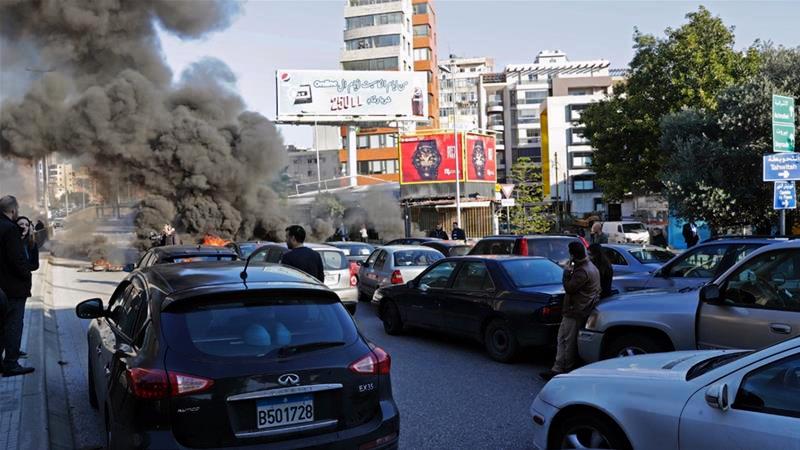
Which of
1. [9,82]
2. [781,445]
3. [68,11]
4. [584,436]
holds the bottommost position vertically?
[584,436]

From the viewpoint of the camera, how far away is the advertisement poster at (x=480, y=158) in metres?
45.0

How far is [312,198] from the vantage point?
153 ft

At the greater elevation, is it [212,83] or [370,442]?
[212,83]

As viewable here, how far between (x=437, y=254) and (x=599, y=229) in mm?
3434

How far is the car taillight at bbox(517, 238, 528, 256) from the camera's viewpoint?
1217 cm

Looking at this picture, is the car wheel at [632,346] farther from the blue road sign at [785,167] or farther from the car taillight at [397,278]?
the car taillight at [397,278]

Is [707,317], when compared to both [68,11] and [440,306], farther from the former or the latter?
[68,11]

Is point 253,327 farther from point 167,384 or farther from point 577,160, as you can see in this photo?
point 577,160

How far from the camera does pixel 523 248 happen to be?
12.2m

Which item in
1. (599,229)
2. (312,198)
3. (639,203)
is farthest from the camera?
(639,203)

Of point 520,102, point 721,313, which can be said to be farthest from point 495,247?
point 520,102

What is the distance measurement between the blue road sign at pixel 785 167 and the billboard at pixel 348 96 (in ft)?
134

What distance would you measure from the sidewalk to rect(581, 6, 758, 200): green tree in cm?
2479

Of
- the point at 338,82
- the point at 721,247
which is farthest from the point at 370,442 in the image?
the point at 338,82
